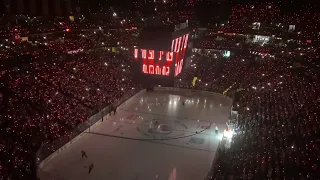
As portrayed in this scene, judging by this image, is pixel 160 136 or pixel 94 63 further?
pixel 94 63

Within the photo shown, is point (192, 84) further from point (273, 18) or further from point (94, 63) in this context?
point (273, 18)

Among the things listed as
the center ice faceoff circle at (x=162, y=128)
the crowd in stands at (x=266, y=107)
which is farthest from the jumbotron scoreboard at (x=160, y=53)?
the crowd in stands at (x=266, y=107)

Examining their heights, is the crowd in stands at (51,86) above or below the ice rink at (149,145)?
above

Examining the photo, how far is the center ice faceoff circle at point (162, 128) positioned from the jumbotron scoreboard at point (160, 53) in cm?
502

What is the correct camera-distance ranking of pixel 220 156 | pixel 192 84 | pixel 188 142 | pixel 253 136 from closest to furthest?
pixel 220 156
pixel 253 136
pixel 188 142
pixel 192 84

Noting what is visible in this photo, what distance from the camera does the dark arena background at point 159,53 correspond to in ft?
84.8

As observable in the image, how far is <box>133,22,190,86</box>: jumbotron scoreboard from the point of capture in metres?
25.8

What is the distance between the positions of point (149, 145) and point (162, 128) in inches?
119

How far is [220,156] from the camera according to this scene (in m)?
16.3

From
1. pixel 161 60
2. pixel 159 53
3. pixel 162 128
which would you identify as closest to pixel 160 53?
pixel 159 53

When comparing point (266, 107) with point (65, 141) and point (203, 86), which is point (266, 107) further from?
point (65, 141)

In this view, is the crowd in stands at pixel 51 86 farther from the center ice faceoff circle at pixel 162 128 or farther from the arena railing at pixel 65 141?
the center ice faceoff circle at pixel 162 128

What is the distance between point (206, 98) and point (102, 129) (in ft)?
43.1

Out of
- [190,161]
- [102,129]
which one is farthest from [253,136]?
[102,129]
